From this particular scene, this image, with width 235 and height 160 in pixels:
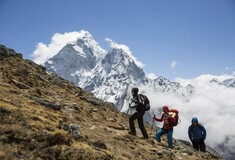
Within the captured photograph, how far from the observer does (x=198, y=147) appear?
22.4m

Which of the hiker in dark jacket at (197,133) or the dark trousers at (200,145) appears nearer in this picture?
the hiker in dark jacket at (197,133)

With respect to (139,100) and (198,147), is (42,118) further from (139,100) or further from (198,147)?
(198,147)

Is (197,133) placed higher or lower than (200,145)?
higher

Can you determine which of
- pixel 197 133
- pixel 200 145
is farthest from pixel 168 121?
pixel 200 145

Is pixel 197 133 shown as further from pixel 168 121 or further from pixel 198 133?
pixel 168 121

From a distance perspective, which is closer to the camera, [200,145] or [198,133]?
[198,133]

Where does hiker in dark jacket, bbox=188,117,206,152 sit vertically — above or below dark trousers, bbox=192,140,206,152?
above

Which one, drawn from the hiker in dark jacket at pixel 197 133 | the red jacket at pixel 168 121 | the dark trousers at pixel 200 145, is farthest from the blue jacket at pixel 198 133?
the red jacket at pixel 168 121

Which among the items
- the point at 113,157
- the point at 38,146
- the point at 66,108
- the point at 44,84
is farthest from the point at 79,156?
the point at 44,84

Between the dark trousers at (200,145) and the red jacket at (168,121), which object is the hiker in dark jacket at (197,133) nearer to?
the dark trousers at (200,145)

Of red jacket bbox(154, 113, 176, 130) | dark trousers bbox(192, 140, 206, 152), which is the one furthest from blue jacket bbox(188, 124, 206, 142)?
red jacket bbox(154, 113, 176, 130)

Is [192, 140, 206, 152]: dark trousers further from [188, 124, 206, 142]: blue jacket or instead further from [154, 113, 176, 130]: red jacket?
[154, 113, 176, 130]: red jacket

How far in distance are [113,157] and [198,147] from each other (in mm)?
13625

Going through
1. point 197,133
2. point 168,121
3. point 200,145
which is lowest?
point 200,145
